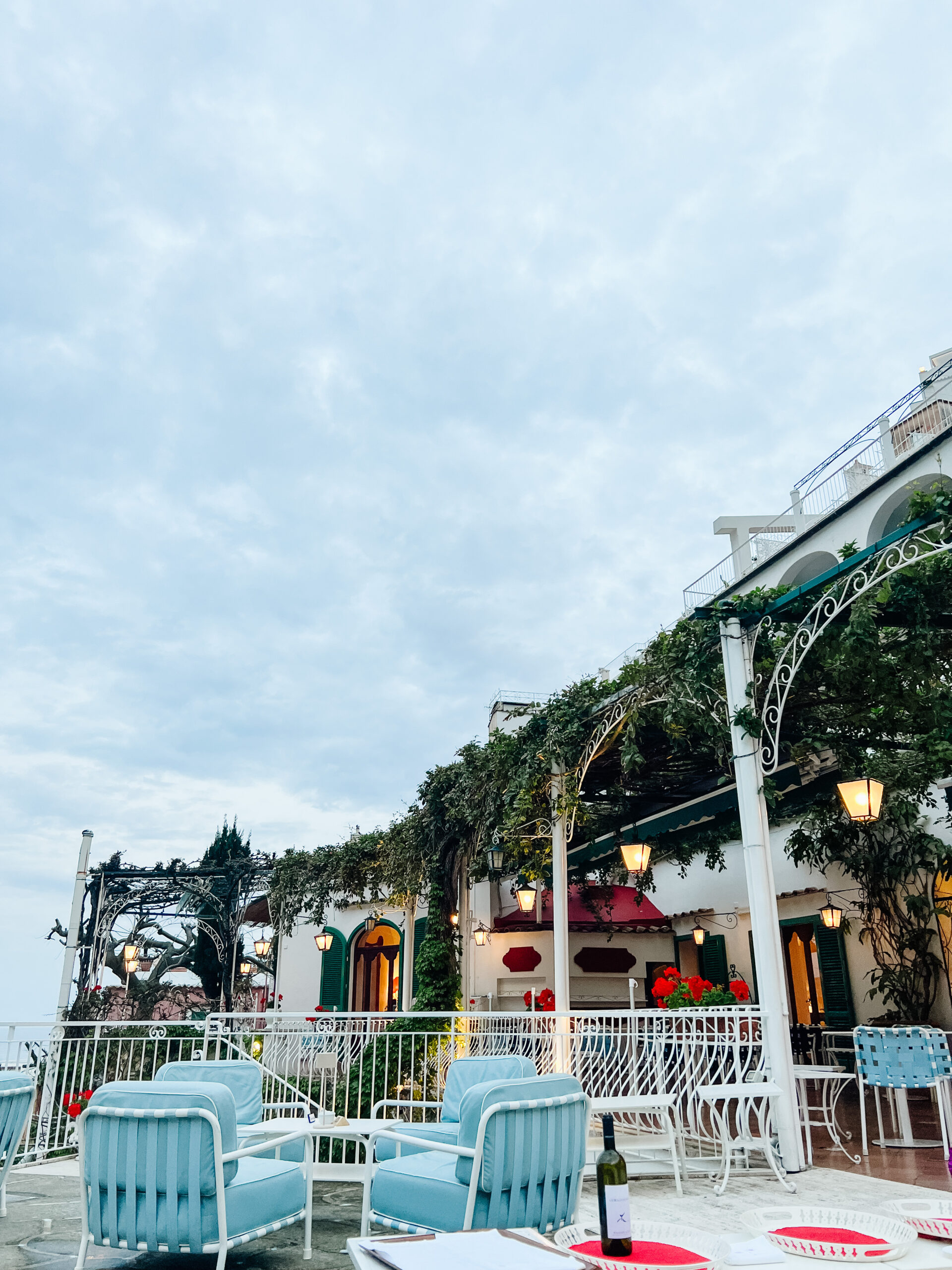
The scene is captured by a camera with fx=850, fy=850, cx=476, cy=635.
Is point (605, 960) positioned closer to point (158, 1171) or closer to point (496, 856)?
point (496, 856)

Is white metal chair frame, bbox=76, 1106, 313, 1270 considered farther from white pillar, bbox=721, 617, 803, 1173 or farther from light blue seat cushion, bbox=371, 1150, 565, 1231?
white pillar, bbox=721, 617, 803, 1173

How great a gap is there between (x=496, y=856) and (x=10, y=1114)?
6.08 meters

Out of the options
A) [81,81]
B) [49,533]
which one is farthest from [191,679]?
[81,81]

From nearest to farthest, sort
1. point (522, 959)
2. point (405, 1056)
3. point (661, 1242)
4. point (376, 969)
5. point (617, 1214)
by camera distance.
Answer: point (617, 1214) → point (661, 1242) → point (405, 1056) → point (522, 959) → point (376, 969)

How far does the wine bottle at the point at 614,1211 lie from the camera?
1.84m

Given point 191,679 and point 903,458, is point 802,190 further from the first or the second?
point 191,679

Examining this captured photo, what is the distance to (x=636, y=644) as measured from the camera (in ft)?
48.8

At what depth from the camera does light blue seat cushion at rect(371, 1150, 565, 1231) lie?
3.31 meters

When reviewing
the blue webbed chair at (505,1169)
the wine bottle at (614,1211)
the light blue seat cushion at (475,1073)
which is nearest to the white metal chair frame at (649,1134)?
the light blue seat cushion at (475,1073)

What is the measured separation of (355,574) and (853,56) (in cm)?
1539

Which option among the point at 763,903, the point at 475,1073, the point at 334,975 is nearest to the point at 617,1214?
the point at 475,1073

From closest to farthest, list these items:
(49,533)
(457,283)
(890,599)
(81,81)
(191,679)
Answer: (890,599) → (81,81) → (457,283) → (49,533) → (191,679)

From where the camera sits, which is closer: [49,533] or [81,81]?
[81,81]

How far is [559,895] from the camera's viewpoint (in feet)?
28.0
